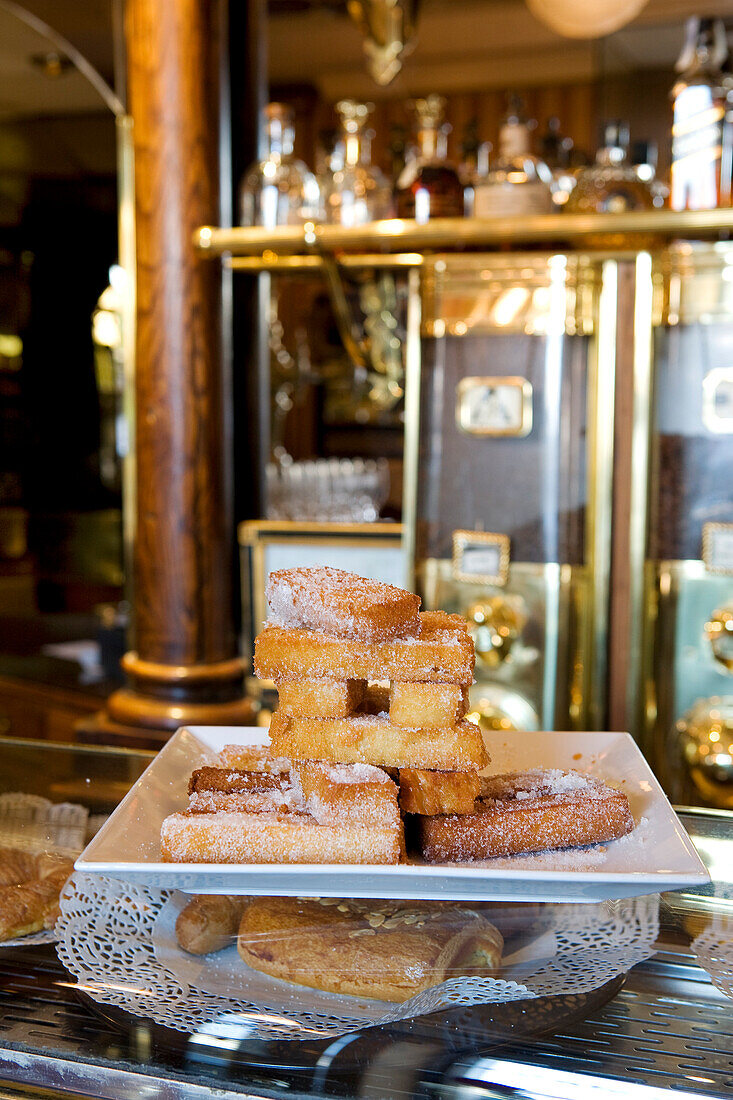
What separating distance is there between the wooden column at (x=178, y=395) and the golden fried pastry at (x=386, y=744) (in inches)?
50.1

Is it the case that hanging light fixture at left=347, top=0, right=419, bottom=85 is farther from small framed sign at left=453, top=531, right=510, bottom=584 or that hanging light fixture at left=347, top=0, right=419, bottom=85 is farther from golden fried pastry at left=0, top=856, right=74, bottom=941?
golden fried pastry at left=0, top=856, right=74, bottom=941

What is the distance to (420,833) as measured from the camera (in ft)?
2.12

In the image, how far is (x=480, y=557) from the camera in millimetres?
1823

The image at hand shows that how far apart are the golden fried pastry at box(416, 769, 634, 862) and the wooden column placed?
1259 mm

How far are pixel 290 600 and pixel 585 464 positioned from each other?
1192mm

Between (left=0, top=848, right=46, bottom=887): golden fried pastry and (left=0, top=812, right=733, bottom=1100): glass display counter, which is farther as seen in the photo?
(left=0, top=848, right=46, bottom=887): golden fried pastry

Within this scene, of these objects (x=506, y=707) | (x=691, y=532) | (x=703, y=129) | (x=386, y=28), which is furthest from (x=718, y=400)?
(x=386, y=28)

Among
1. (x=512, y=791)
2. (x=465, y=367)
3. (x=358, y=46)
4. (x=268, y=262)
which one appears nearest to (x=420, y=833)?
(x=512, y=791)

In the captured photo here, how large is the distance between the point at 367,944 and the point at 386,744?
12 cm

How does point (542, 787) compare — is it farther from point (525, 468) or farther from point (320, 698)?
point (525, 468)

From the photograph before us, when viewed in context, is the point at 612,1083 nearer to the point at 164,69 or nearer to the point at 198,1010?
the point at 198,1010

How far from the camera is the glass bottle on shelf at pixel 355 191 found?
1897 mm

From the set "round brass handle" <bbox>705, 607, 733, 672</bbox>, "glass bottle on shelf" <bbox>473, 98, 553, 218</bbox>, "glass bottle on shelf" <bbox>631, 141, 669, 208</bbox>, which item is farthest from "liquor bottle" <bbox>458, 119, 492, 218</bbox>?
"round brass handle" <bbox>705, 607, 733, 672</bbox>

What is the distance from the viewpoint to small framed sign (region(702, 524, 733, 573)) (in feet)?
5.51
